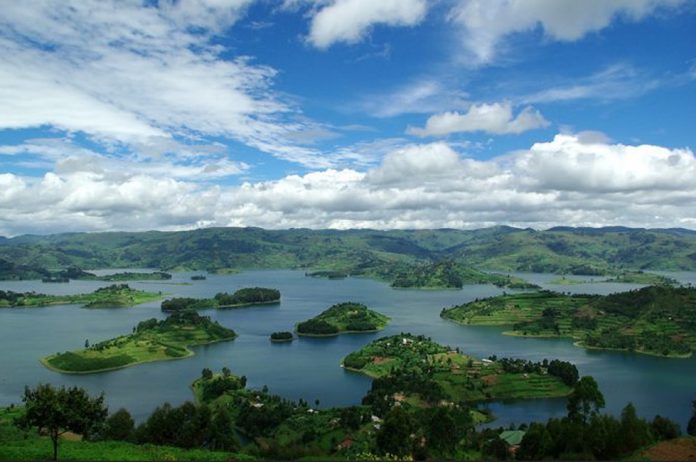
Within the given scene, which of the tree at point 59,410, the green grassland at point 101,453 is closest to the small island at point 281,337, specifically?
the green grassland at point 101,453

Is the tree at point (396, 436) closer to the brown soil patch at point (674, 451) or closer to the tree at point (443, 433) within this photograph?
the tree at point (443, 433)

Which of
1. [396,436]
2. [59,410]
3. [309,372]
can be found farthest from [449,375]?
[59,410]

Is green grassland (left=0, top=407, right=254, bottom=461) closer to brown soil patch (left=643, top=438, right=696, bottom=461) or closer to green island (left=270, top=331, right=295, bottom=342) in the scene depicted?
brown soil patch (left=643, top=438, right=696, bottom=461)

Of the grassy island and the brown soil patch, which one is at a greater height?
the brown soil patch

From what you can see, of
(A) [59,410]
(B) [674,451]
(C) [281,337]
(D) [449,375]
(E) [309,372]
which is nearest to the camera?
(A) [59,410]

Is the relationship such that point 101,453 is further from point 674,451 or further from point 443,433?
point 674,451

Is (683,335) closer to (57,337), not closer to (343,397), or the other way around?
(343,397)

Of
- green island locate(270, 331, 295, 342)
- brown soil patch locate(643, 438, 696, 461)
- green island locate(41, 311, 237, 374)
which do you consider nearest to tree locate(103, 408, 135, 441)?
brown soil patch locate(643, 438, 696, 461)
